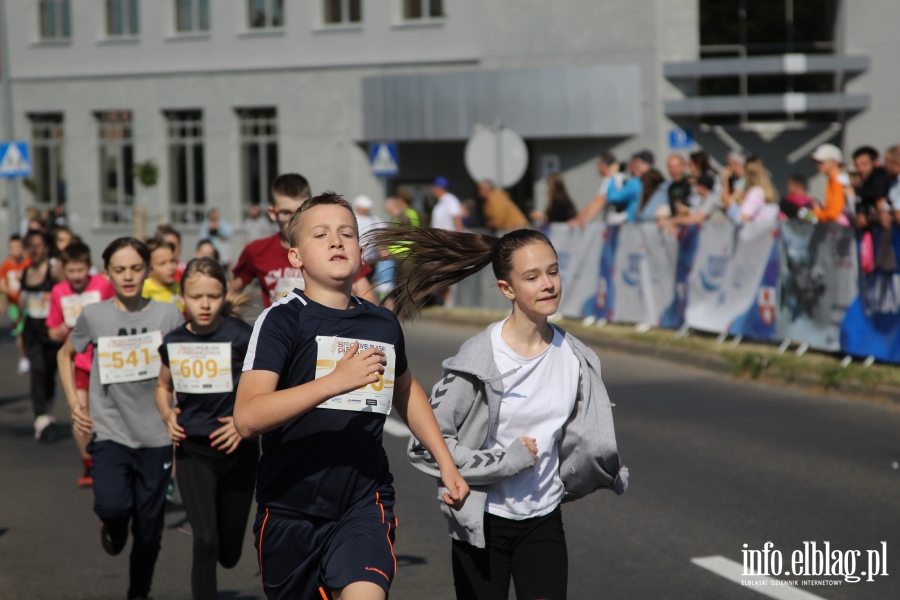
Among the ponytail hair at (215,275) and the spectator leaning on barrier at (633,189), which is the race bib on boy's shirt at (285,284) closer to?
the ponytail hair at (215,275)

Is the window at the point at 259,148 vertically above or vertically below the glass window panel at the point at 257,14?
below

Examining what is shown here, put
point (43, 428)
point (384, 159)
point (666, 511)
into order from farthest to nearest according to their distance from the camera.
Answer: point (384, 159) → point (43, 428) → point (666, 511)

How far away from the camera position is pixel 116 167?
36594 millimetres

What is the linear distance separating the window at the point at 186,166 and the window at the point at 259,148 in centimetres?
157

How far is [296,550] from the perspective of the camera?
379cm

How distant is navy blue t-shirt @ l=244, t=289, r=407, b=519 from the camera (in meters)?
3.73

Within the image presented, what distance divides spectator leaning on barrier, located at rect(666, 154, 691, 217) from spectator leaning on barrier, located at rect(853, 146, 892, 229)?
3297mm

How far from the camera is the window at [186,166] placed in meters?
34.9

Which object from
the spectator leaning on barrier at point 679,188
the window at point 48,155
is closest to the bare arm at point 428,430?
the spectator leaning on barrier at point 679,188

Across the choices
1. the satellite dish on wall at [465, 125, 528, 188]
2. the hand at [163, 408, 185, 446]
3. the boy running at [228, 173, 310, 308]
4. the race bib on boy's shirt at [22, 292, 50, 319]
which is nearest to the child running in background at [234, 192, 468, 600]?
the hand at [163, 408, 185, 446]

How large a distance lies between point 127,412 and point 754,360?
8.08m

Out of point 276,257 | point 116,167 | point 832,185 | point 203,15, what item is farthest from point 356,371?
point 116,167

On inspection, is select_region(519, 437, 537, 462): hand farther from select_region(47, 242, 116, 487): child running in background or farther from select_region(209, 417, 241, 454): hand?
select_region(47, 242, 116, 487): child running in background

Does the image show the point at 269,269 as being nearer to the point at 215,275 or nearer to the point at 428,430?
the point at 215,275
